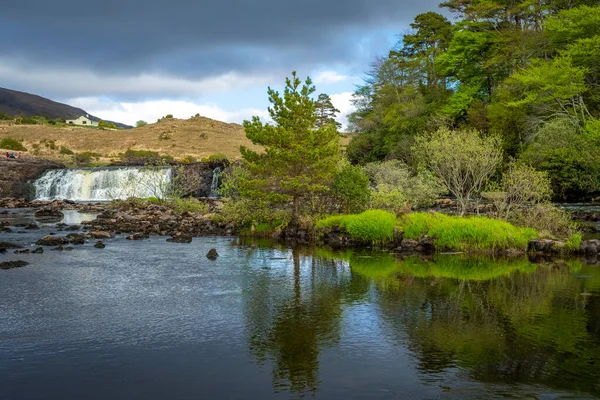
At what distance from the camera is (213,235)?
3153cm

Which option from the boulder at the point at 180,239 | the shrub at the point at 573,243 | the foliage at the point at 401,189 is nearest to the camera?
the shrub at the point at 573,243

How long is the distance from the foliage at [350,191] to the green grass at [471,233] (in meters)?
5.27

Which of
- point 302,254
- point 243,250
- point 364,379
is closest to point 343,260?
point 302,254

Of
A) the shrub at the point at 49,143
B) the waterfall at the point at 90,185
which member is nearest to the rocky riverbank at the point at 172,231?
the waterfall at the point at 90,185

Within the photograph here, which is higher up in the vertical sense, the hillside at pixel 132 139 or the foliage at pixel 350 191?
the hillside at pixel 132 139

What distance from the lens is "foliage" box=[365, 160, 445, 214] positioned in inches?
1260

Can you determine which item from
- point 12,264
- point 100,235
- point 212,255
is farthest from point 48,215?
point 212,255

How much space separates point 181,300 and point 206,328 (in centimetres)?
293

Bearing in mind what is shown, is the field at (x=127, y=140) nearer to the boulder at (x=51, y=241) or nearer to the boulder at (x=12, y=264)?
the boulder at (x=51, y=241)

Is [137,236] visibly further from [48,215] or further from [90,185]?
[90,185]

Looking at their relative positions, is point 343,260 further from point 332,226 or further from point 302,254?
point 332,226

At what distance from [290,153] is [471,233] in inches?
428

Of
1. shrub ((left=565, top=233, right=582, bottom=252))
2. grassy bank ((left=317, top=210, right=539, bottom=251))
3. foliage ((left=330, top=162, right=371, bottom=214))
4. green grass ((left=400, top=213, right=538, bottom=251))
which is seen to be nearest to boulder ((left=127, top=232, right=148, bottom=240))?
grassy bank ((left=317, top=210, right=539, bottom=251))

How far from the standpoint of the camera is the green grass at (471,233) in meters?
24.2
